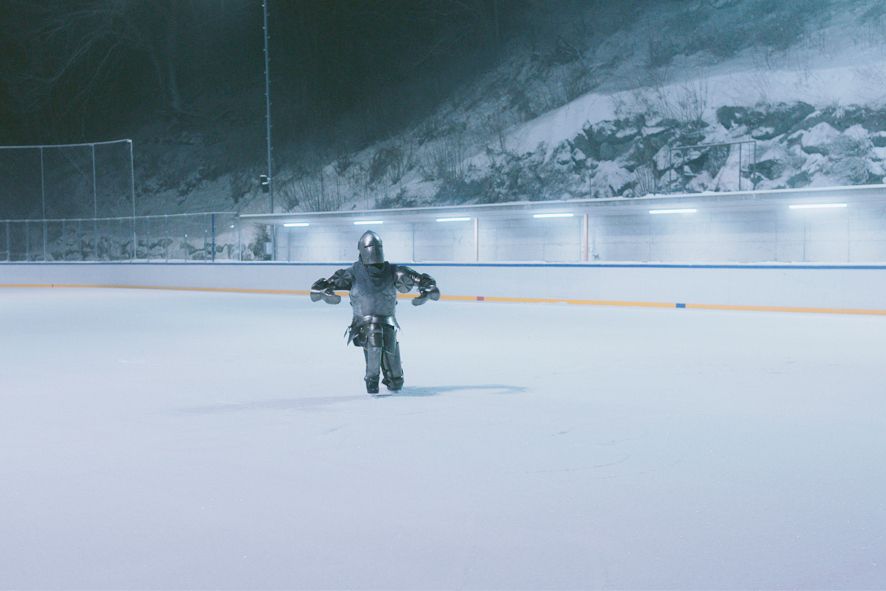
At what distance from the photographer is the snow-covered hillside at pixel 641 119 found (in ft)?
107

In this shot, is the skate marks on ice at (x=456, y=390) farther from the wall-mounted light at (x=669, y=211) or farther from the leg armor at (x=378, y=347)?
the wall-mounted light at (x=669, y=211)

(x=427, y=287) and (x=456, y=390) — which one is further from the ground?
(x=427, y=287)

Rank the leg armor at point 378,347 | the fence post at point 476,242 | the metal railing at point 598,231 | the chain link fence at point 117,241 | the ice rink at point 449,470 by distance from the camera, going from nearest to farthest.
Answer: the ice rink at point 449,470 → the leg armor at point 378,347 → the metal railing at point 598,231 → the fence post at point 476,242 → the chain link fence at point 117,241

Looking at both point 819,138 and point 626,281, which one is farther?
point 819,138

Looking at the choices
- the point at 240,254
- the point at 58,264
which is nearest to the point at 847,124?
the point at 240,254

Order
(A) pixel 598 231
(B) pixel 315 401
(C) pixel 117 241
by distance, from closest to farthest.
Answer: (B) pixel 315 401 → (A) pixel 598 231 → (C) pixel 117 241

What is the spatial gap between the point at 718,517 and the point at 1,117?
198 ft

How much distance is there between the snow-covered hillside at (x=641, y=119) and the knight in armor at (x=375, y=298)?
25145mm

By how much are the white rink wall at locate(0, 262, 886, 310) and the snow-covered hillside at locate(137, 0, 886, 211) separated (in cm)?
1223

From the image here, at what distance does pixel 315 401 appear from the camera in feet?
25.5

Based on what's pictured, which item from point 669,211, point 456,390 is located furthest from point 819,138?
point 456,390

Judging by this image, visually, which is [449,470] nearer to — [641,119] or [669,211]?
[669,211]

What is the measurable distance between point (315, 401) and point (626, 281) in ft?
45.4

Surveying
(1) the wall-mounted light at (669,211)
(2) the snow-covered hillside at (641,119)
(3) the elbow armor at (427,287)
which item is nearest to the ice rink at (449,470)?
(3) the elbow armor at (427,287)
